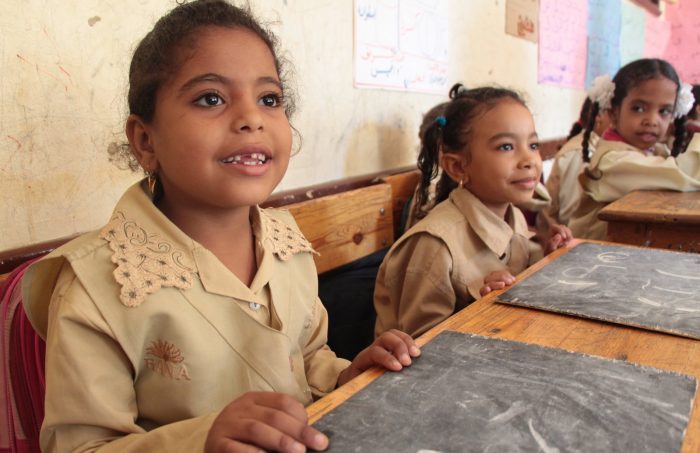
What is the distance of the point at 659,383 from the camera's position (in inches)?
24.2

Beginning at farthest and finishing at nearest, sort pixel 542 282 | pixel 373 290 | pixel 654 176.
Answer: pixel 654 176, pixel 373 290, pixel 542 282

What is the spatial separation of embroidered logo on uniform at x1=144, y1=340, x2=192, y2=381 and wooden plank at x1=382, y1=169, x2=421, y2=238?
118cm

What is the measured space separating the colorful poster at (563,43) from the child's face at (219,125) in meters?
2.88

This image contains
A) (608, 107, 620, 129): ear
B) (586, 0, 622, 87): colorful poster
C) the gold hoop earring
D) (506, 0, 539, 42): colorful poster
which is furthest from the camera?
(586, 0, 622, 87): colorful poster

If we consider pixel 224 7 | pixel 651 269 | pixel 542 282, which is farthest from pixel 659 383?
pixel 224 7

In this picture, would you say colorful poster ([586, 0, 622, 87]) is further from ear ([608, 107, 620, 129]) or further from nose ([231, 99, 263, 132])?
nose ([231, 99, 263, 132])

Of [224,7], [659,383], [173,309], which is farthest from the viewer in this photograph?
[224,7]

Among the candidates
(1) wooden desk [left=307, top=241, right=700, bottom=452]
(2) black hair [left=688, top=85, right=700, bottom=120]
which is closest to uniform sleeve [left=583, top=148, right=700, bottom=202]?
(2) black hair [left=688, top=85, right=700, bottom=120]

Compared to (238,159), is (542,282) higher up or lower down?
lower down

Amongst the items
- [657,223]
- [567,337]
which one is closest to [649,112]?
[657,223]

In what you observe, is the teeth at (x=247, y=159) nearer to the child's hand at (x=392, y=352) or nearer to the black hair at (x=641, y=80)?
the child's hand at (x=392, y=352)

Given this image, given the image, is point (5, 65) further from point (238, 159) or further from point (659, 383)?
point (659, 383)

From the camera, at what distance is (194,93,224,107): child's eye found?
790 mm

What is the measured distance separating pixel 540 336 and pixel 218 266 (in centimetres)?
47
